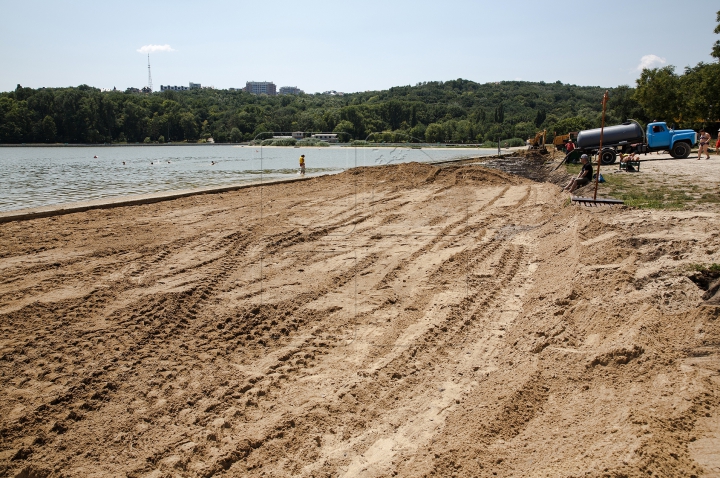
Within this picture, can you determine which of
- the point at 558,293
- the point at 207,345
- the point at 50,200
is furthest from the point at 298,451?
the point at 50,200

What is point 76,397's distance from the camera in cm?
419

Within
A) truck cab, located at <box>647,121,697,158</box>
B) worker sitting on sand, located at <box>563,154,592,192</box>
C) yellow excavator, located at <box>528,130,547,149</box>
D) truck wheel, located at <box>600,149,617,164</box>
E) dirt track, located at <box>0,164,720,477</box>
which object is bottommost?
dirt track, located at <box>0,164,720,477</box>

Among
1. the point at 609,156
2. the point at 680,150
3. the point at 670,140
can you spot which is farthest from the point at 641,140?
the point at 609,156

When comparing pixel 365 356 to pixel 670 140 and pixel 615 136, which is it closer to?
pixel 615 136

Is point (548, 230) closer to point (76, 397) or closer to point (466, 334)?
point (466, 334)

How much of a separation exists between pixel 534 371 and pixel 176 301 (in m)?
4.52

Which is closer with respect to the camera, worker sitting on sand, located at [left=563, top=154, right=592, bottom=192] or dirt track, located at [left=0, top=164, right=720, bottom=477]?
dirt track, located at [left=0, top=164, right=720, bottom=477]

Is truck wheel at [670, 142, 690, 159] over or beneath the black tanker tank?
beneath

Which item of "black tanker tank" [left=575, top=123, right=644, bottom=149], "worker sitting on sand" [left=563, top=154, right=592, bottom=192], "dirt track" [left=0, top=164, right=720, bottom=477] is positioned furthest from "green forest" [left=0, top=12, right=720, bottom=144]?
"dirt track" [left=0, top=164, right=720, bottom=477]

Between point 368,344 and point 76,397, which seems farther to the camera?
point 368,344

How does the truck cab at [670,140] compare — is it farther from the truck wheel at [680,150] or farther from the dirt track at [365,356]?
the dirt track at [365,356]

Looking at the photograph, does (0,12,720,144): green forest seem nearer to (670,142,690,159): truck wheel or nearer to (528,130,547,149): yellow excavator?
(528,130,547,149): yellow excavator

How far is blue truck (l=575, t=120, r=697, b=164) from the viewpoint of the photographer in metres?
23.7

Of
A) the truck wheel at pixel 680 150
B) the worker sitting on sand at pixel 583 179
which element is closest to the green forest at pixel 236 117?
the truck wheel at pixel 680 150
